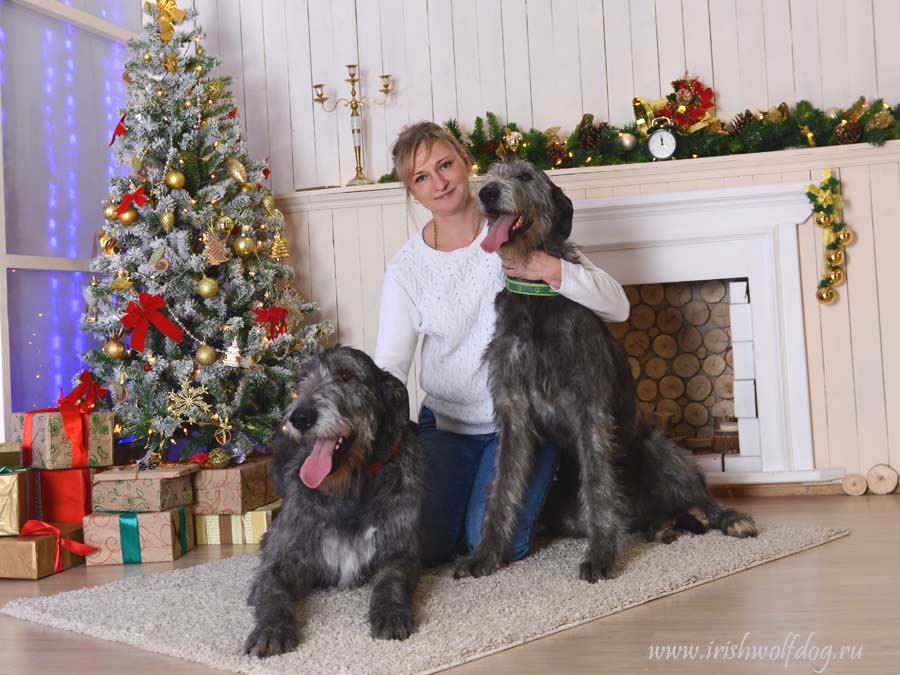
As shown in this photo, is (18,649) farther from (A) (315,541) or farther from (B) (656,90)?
(B) (656,90)

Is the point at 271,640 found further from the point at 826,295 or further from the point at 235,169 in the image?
the point at 826,295

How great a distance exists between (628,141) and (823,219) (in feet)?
2.72

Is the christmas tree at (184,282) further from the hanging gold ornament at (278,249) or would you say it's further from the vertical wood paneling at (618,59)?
the vertical wood paneling at (618,59)

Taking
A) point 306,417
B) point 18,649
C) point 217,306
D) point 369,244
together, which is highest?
point 369,244

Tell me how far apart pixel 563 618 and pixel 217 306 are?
1967 mm

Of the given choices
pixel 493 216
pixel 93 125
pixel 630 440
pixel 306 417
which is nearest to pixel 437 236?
pixel 493 216

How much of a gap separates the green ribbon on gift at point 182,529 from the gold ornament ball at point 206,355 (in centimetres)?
54

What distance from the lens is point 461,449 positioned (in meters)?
3.02

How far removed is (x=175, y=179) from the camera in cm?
363

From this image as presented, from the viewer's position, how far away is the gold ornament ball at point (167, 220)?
11.8ft

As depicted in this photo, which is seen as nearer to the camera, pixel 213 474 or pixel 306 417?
pixel 306 417

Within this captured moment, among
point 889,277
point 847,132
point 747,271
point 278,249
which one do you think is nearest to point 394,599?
point 278,249

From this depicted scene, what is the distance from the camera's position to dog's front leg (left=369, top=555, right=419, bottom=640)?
6.82ft

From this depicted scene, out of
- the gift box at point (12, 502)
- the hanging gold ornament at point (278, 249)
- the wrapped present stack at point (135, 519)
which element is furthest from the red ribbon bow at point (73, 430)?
the hanging gold ornament at point (278, 249)
